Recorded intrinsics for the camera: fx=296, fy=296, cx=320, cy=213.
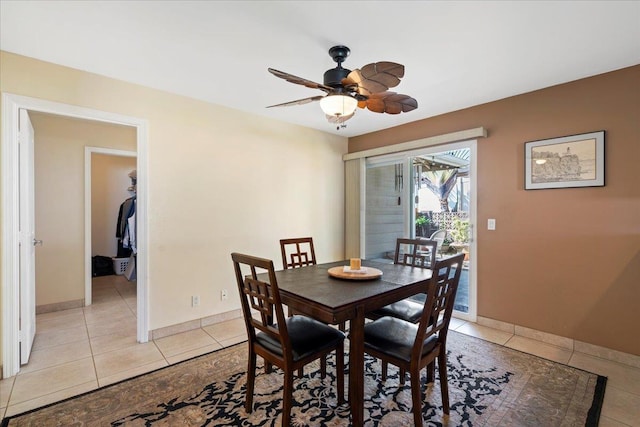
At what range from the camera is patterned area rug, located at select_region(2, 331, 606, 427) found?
69.8 inches

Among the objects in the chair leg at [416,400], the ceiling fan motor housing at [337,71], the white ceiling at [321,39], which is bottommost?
the chair leg at [416,400]

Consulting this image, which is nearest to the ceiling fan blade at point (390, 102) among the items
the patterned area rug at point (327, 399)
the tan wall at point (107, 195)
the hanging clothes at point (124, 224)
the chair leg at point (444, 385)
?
the chair leg at point (444, 385)

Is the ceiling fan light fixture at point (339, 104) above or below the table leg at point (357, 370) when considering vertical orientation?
above

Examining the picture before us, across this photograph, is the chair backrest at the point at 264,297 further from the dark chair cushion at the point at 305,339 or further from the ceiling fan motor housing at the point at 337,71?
the ceiling fan motor housing at the point at 337,71

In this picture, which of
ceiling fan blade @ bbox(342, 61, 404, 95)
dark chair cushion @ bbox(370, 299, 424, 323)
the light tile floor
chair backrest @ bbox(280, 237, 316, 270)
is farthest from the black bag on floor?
ceiling fan blade @ bbox(342, 61, 404, 95)

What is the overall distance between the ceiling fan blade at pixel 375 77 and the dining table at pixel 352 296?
49.0 inches

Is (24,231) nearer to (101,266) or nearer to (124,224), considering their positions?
(124,224)

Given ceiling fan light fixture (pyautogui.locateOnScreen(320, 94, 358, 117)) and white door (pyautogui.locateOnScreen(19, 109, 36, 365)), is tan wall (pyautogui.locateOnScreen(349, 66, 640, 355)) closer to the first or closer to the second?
ceiling fan light fixture (pyautogui.locateOnScreen(320, 94, 358, 117))

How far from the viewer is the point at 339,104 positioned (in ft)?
6.41

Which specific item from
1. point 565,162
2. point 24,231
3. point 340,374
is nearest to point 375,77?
point 340,374

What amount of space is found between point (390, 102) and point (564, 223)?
6.78 ft

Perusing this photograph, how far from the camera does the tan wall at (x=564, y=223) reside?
7.98 feet

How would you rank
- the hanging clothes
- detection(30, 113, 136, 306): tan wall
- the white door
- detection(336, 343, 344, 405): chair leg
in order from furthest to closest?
the hanging clothes < detection(30, 113, 136, 306): tan wall < the white door < detection(336, 343, 344, 405): chair leg

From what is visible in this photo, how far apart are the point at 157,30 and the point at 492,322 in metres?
3.97
